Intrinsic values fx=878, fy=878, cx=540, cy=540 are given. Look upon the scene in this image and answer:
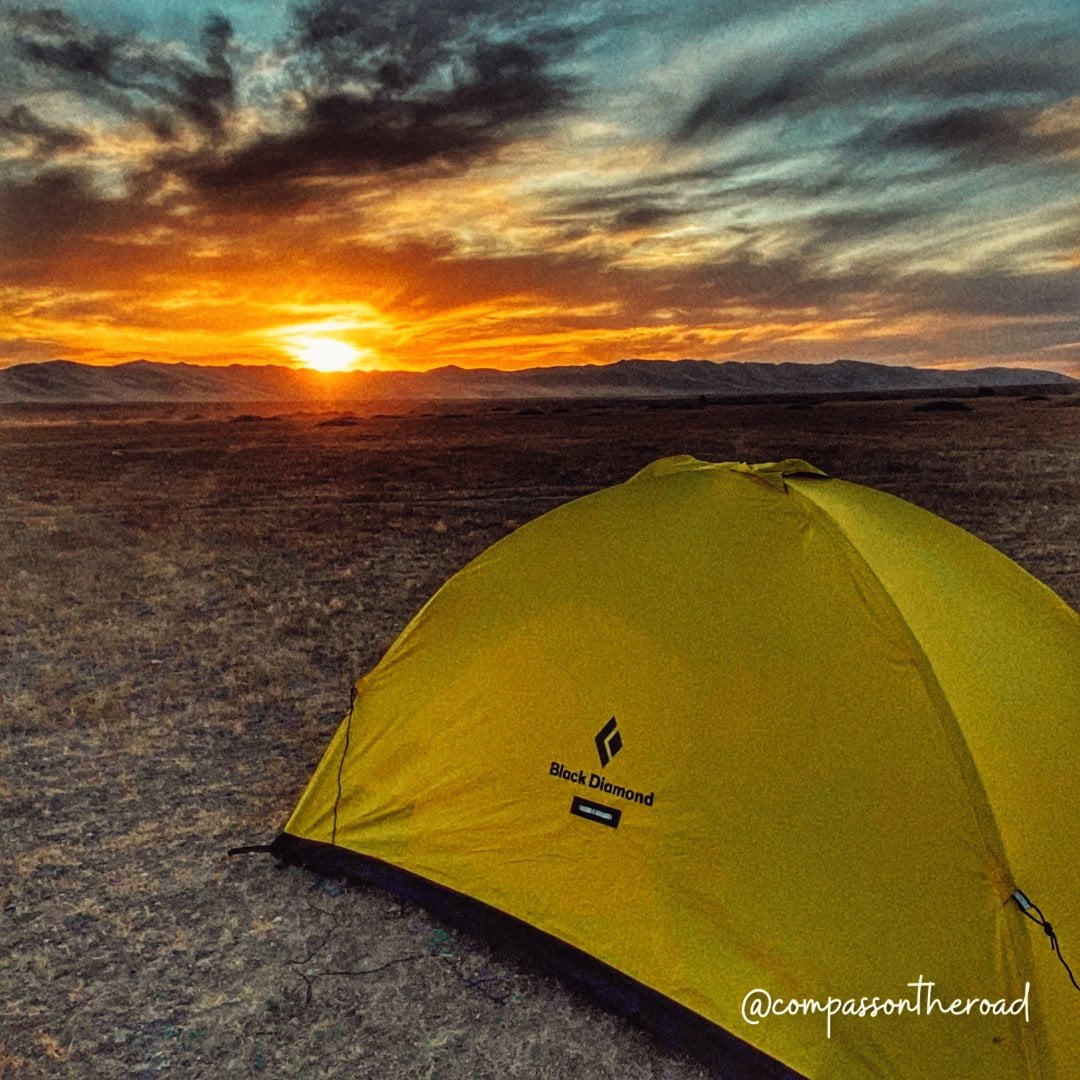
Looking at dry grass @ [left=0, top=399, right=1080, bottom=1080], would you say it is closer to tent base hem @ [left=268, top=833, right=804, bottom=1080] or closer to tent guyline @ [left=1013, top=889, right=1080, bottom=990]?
tent base hem @ [left=268, top=833, right=804, bottom=1080]

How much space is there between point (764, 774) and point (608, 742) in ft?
2.53

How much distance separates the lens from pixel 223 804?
633cm

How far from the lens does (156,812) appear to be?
6207 mm

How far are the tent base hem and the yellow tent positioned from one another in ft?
0.05

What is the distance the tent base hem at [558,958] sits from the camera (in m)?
3.67

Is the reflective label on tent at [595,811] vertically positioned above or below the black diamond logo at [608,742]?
below

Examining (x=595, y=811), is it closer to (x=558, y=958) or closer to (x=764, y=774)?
(x=558, y=958)

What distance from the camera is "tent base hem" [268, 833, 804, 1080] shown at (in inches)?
144

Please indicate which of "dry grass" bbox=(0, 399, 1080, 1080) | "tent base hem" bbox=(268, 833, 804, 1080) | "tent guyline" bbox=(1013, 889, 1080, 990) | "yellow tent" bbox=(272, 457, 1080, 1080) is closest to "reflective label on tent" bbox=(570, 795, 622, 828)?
"yellow tent" bbox=(272, 457, 1080, 1080)

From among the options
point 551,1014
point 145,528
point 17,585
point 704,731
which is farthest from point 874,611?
point 145,528

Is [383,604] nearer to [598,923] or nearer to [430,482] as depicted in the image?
[598,923]

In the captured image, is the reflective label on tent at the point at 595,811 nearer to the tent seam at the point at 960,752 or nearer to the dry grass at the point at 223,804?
the dry grass at the point at 223,804

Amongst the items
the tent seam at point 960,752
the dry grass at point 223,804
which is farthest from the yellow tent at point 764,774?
the dry grass at point 223,804

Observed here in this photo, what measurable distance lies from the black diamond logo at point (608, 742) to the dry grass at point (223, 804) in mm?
1212
